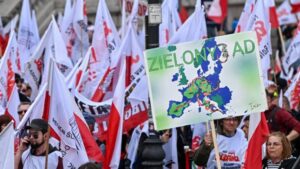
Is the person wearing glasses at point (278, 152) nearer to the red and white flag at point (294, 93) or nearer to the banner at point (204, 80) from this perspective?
the banner at point (204, 80)

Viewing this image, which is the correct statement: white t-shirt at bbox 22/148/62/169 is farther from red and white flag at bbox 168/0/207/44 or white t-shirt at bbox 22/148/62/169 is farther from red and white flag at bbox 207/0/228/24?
red and white flag at bbox 207/0/228/24

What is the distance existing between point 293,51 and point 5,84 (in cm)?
523

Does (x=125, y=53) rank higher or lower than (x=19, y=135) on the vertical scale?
higher

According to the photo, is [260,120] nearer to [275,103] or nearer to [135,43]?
[275,103]

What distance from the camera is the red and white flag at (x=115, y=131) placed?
1120 cm

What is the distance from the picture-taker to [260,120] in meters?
9.95

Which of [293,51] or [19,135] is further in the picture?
[293,51]

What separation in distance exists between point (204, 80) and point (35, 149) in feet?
6.06

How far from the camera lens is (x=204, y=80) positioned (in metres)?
9.61

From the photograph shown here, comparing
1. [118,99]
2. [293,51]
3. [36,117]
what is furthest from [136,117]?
[293,51]

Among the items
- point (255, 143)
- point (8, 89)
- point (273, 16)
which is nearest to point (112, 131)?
point (255, 143)

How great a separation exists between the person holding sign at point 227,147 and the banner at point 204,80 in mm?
1078

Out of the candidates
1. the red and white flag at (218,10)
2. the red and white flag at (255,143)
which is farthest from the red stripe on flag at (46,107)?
the red and white flag at (218,10)

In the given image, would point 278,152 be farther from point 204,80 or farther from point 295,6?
point 295,6
